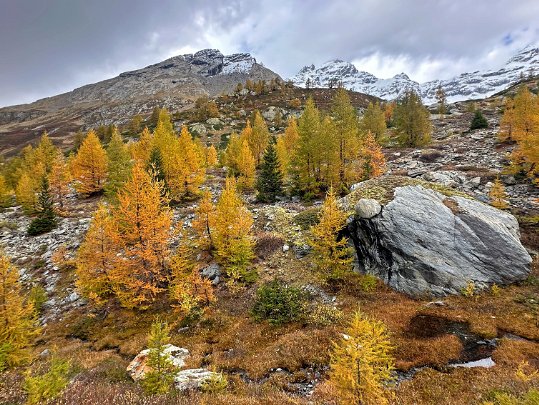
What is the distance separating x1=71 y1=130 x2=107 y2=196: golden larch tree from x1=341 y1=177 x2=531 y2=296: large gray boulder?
38208mm

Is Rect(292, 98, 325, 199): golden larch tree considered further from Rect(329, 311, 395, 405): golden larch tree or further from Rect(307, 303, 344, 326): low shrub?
Rect(329, 311, 395, 405): golden larch tree

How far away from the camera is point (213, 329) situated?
16.8m

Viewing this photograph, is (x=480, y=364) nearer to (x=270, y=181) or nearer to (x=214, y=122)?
(x=270, y=181)

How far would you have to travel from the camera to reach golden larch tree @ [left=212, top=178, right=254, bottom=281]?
20422 mm

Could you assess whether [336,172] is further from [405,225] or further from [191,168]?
[191,168]

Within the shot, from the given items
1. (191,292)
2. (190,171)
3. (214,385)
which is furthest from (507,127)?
(214,385)

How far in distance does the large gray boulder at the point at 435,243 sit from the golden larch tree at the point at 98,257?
16.6m

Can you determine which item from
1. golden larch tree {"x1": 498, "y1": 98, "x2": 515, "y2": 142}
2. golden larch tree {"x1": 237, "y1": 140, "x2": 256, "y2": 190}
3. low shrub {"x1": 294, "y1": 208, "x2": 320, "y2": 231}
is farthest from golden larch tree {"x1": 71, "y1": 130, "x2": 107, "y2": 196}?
golden larch tree {"x1": 498, "y1": 98, "x2": 515, "y2": 142}

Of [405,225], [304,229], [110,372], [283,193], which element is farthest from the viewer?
[283,193]

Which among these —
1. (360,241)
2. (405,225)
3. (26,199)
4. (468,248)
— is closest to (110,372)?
(360,241)

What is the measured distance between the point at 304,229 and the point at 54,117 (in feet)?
739

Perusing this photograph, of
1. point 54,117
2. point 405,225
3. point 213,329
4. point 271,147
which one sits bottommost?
point 213,329

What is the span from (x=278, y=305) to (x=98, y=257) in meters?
12.1

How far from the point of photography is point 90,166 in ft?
140
